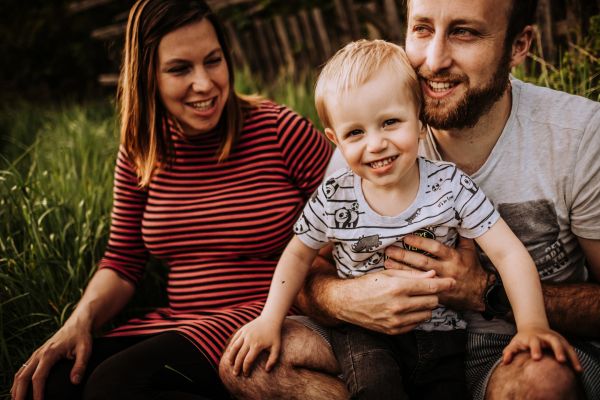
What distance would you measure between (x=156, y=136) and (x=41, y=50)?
7.85 meters

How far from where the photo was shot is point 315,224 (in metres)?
2.14

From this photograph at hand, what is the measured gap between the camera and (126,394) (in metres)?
2.13

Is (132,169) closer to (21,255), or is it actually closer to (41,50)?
(21,255)

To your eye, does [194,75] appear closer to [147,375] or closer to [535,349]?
[147,375]

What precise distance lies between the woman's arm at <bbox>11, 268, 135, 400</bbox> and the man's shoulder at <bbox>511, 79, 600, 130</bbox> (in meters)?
1.94

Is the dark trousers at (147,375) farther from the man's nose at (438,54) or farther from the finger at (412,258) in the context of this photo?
the man's nose at (438,54)

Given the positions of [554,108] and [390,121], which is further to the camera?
Answer: [554,108]

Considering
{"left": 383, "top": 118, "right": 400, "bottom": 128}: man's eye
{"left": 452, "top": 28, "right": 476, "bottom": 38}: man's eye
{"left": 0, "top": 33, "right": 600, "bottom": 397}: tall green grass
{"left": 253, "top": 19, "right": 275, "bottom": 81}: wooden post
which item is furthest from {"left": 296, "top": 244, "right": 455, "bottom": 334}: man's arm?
{"left": 253, "top": 19, "right": 275, "bottom": 81}: wooden post

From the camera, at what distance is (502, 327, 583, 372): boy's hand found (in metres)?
1.66

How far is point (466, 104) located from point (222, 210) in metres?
1.17

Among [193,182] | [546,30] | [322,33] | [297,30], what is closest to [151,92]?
[193,182]

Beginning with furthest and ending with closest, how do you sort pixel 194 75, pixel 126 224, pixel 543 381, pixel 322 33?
pixel 322 33 < pixel 126 224 < pixel 194 75 < pixel 543 381

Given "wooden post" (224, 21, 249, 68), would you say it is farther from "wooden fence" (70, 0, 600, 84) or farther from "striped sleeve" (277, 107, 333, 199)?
"striped sleeve" (277, 107, 333, 199)

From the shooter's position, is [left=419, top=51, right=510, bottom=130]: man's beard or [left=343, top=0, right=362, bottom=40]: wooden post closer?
[left=419, top=51, right=510, bottom=130]: man's beard
